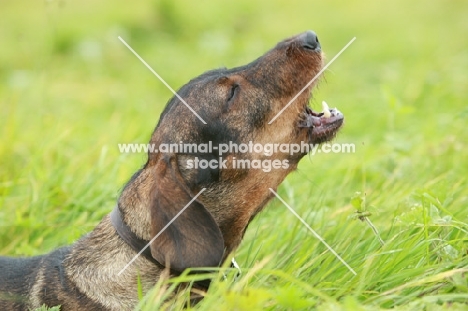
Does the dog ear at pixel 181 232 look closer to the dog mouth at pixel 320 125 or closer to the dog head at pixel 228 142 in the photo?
the dog head at pixel 228 142

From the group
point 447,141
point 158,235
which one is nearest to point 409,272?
point 158,235

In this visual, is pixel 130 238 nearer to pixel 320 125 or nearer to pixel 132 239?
pixel 132 239

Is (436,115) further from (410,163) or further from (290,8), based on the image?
(290,8)

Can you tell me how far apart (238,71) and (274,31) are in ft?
29.6

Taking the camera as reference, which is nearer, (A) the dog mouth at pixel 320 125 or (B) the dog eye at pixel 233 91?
(B) the dog eye at pixel 233 91

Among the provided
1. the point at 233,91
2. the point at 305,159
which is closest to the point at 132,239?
the point at 233,91

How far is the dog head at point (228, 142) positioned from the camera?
4055mm

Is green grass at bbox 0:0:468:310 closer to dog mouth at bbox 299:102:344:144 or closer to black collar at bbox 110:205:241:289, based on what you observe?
black collar at bbox 110:205:241:289

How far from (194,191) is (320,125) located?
0.96 m

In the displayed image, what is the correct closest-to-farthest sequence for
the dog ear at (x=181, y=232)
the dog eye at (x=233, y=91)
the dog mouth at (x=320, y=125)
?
the dog ear at (x=181, y=232)
the dog eye at (x=233, y=91)
the dog mouth at (x=320, y=125)

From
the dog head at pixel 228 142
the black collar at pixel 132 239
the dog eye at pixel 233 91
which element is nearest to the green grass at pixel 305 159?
the black collar at pixel 132 239

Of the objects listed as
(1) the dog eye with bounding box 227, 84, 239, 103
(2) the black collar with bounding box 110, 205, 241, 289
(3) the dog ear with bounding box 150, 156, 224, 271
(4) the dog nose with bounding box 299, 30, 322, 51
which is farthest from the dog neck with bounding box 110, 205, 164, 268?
(4) the dog nose with bounding box 299, 30, 322, 51

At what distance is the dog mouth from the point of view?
4.67m

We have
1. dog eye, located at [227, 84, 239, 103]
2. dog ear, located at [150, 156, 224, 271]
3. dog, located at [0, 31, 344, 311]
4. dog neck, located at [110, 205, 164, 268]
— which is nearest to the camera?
dog ear, located at [150, 156, 224, 271]
